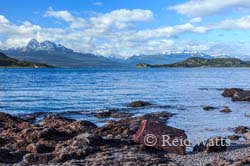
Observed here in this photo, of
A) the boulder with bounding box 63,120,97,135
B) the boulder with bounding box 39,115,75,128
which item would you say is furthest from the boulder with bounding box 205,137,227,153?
the boulder with bounding box 39,115,75,128

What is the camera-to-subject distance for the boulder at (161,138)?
26.6 meters

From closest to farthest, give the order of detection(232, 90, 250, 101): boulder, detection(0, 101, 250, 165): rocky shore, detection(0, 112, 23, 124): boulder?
detection(0, 101, 250, 165): rocky shore → detection(0, 112, 23, 124): boulder → detection(232, 90, 250, 101): boulder

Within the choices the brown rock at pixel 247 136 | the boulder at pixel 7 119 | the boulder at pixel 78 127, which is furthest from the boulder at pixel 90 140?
the boulder at pixel 7 119

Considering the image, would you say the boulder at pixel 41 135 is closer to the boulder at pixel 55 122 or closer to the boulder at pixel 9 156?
the boulder at pixel 9 156

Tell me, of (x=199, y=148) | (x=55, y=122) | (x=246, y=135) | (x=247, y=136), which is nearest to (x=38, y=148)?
(x=199, y=148)

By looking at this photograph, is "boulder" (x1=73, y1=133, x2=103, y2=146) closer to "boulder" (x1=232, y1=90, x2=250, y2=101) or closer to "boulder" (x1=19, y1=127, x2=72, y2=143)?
"boulder" (x1=19, y1=127, x2=72, y2=143)

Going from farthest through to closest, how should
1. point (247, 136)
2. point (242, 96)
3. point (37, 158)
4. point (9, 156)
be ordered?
point (242, 96)
point (247, 136)
point (9, 156)
point (37, 158)

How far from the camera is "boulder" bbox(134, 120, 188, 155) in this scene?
87.2 feet

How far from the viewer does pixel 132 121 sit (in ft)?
131

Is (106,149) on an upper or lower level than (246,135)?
upper

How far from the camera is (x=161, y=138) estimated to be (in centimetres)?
2705

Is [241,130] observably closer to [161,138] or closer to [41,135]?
[161,138]

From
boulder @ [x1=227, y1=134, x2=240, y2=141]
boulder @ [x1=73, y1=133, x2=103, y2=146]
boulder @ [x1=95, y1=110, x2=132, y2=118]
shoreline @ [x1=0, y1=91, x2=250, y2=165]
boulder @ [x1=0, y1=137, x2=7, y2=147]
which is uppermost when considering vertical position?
boulder @ [x1=73, y1=133, x2=103, y2=146]

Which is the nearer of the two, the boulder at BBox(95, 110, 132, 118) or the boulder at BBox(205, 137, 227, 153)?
the boulder at BBox(205, 137, 227, 153)
